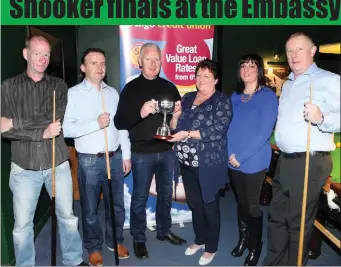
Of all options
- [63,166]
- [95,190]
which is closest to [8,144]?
[63,166]

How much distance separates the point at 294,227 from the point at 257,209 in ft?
1.15

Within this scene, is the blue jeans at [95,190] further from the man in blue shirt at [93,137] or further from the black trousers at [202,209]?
the black trousers at [202,209]

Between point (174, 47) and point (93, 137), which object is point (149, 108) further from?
point (174, 47)

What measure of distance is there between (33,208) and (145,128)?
108cm

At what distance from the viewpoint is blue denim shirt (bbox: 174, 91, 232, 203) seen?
8.61 feet

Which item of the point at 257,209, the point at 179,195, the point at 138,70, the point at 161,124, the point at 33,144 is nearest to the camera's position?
the point at 33,144

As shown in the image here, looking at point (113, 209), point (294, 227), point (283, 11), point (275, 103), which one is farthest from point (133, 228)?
point (283, 11)

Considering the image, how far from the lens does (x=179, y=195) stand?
3.80m

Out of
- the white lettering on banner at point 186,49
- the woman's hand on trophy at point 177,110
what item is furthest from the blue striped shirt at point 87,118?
the white lettering on banner at point 186,49

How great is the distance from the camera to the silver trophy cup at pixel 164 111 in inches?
103

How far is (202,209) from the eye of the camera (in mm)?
2910

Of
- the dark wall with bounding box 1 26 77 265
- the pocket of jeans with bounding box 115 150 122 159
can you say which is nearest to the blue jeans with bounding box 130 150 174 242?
the pocket of jeans with bounding box 115 150 122 159

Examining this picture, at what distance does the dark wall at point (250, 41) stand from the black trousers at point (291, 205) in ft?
23.2

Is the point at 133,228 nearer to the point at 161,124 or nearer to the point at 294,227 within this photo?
the point at 161,124
